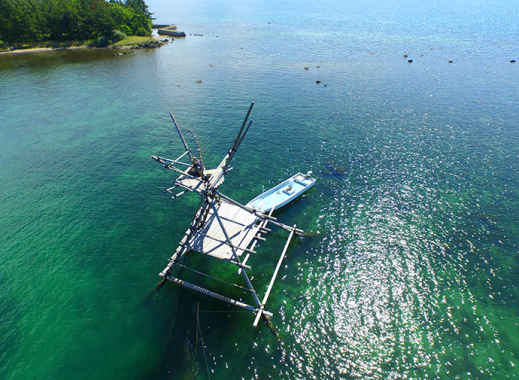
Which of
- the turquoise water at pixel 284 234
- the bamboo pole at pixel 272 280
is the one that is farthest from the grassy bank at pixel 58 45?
the bamboo pole at pixel 272 280

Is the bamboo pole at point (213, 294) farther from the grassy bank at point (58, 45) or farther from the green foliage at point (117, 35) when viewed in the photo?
the green foliage at point (117, 35)

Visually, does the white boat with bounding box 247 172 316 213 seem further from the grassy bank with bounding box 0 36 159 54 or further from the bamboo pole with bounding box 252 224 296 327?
the grassy bank with bounding box 0 36 159 54

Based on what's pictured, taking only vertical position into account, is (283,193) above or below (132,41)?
below

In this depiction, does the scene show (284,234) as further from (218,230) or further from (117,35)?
(117,35)

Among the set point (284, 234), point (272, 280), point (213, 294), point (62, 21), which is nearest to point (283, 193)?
point (284, 234)

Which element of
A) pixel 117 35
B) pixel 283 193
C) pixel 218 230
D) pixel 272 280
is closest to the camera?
pixel 272 280

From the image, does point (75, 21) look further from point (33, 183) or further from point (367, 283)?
point (367, 283)

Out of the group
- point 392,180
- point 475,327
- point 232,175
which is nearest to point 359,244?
point 475,327

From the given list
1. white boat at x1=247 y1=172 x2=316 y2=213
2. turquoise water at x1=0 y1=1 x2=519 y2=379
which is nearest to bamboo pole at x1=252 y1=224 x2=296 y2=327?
turquoise water at x1=0 y1=1 x2=519 y2=379
